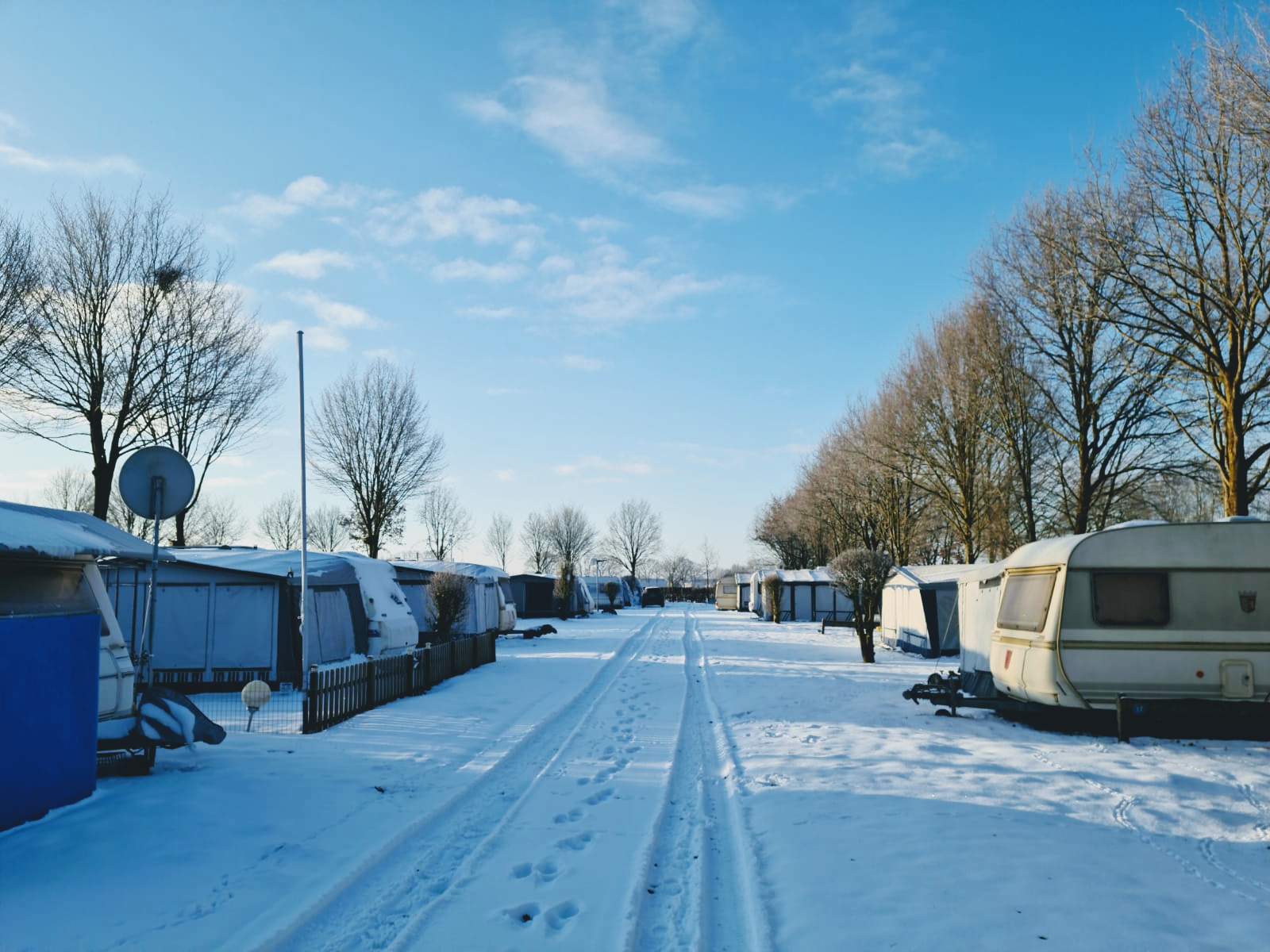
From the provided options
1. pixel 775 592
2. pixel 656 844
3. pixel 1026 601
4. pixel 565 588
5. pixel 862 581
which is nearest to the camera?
pixel 656 844

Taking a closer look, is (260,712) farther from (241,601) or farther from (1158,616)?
(1158,616)

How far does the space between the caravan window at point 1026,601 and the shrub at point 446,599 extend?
15.1 m

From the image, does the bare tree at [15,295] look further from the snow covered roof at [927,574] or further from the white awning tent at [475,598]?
the snow covered roof at [927,574]

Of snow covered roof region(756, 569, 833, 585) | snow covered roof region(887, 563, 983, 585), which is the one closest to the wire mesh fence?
snow covered roof region(887, 563, 983, 585)

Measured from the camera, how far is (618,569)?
92688 mm

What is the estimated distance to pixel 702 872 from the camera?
546 cm

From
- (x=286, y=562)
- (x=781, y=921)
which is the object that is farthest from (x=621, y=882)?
(x=286, y=562)

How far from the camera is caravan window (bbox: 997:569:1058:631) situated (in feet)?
33.8

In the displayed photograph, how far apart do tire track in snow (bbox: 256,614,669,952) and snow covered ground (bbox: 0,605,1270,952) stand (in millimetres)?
23

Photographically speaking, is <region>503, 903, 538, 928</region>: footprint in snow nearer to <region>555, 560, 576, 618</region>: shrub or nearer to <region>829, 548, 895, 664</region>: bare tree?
<region>829, 548, 895, 664</region>: bare tree

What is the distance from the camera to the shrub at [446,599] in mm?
22484

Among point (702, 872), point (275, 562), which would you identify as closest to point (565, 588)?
point (275, 562)

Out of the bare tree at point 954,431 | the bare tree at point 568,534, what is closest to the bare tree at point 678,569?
the bare tree at point 568,534

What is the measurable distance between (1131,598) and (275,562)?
15.2 m
